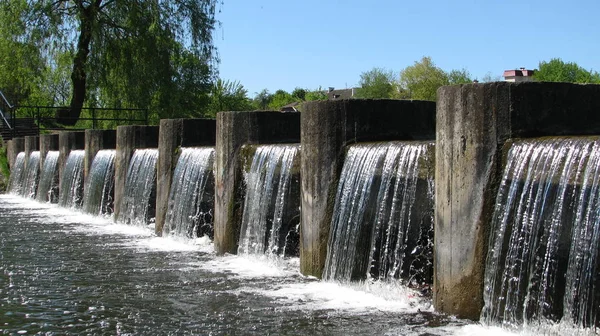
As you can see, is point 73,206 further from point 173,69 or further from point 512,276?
point 512,276

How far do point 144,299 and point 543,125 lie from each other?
13.4 feet

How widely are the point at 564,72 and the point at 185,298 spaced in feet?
275

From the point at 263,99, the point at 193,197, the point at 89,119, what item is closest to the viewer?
the point at 193,197

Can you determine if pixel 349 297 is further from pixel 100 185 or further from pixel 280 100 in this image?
pixel 280 100

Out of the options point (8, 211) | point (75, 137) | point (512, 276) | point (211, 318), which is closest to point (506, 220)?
point (512, 276)

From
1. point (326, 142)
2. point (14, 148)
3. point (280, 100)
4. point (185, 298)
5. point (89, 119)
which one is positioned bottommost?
point (185, 298)

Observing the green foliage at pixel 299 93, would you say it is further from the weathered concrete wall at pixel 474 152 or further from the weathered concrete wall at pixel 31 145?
the weathered concrete wall at pixel 474 152

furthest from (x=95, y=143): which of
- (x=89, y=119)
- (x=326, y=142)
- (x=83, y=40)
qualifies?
(x=326, y=142)

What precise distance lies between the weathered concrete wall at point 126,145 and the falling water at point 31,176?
885 cm

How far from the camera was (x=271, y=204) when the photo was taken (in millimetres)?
10625

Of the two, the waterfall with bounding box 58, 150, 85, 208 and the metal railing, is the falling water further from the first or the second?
the waterfall with bounding box 58, 150, 85, 208

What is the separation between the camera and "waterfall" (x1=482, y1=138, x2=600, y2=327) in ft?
18.9

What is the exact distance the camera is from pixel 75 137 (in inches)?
891

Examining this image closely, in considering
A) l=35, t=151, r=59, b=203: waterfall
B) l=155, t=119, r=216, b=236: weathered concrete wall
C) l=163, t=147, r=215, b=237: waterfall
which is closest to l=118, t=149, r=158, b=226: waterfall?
l=155, t=119, r=216, b=236: weathered concrete wall
